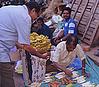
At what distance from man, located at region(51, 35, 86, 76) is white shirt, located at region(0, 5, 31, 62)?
132 centimetres

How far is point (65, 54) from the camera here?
4.79 m

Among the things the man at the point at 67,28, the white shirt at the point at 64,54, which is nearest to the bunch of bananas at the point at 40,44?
the white shirt at the point at 64,54

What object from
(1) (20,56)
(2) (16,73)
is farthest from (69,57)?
(1) (20,56)

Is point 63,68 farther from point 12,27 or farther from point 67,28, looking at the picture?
point 67,28

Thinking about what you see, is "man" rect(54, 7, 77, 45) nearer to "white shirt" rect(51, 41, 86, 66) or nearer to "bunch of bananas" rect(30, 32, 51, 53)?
"bunch of bananas" rect(30, 32, 51, 53)

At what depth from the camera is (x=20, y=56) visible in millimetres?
3707

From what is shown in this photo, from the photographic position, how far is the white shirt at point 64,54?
4.68 m

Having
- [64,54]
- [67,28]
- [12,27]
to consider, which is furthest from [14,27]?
[67,28]

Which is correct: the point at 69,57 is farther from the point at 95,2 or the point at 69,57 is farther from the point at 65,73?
the point at 95,2

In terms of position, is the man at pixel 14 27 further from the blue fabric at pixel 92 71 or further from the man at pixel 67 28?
the man at pixel 67 28

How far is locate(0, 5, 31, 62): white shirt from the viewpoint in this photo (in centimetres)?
325

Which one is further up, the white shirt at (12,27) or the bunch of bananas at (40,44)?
the white shirt at (12,27)

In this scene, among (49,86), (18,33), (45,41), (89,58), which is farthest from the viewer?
(89,58)

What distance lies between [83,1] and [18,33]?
193 inches
